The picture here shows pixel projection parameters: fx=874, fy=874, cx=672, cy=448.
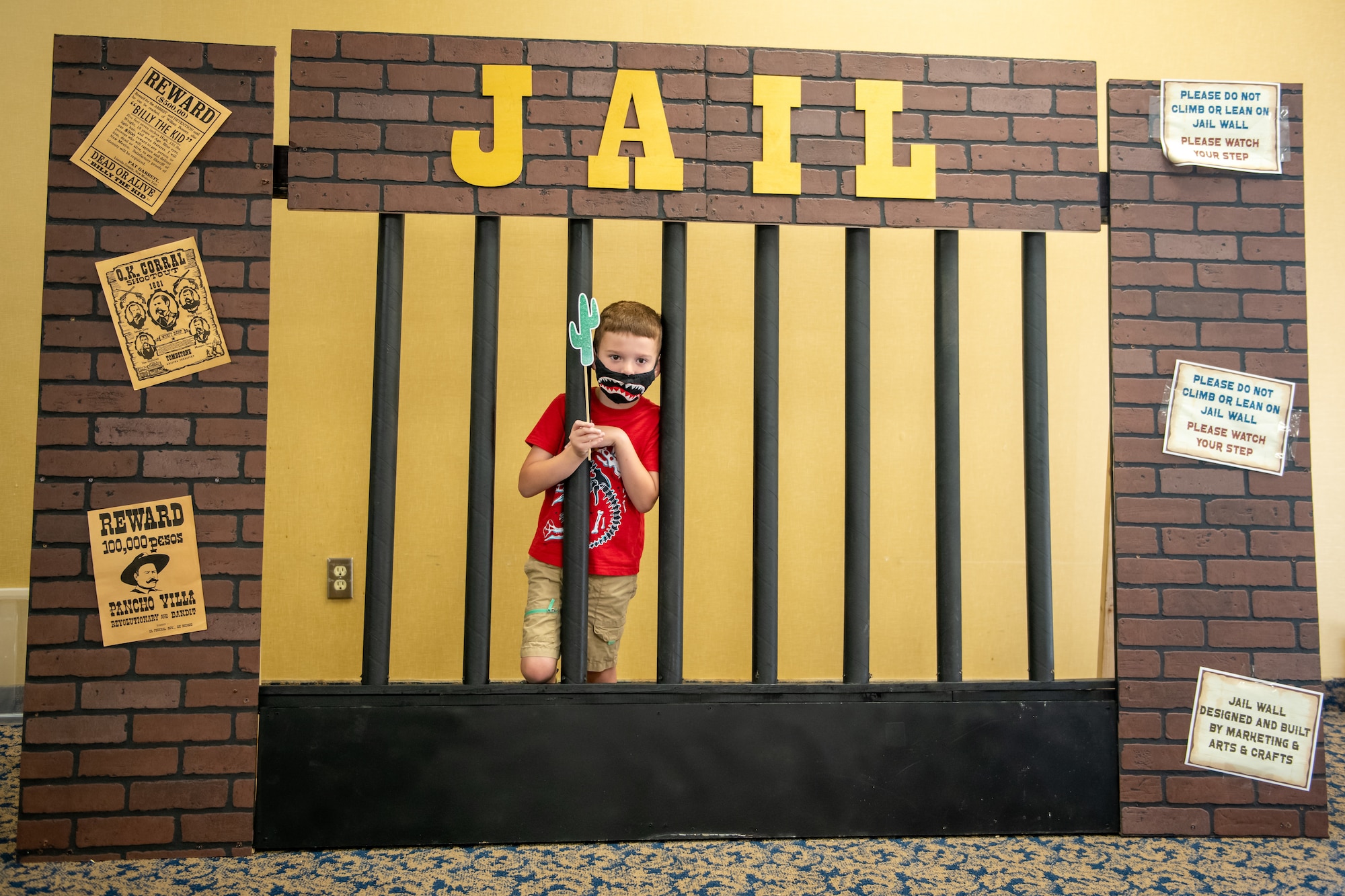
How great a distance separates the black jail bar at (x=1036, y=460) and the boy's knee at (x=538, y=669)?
3.43 ft

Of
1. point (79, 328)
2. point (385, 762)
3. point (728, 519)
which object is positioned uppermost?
point (79, 328)

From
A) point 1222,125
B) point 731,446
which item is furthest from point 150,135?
point 1222,125

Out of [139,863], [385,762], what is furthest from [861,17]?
[139,863]

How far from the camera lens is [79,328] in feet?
5.65

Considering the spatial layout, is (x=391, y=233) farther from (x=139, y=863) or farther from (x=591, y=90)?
(x=139, y=863)

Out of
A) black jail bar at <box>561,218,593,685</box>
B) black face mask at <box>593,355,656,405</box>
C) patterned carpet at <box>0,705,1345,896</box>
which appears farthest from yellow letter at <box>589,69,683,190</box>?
patterned carpet at <box>0,705,1345,896</box>

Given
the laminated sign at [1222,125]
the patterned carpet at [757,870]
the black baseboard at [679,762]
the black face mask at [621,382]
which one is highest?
the laminated sign at [1222,125]

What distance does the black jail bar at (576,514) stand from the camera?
182cm

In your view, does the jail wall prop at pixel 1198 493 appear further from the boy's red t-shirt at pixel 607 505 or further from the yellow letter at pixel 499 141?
the yellow letter at pixel 499 141

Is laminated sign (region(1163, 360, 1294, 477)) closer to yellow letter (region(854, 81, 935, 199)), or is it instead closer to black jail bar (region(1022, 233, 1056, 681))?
black jail bar (region(1022, 233, 1056, 681))

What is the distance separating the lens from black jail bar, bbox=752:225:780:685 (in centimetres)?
185

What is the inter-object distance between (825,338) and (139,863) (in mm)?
2359

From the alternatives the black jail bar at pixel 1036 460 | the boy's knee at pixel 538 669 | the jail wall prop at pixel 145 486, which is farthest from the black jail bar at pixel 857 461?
the jail wall prop at pixel 145 486

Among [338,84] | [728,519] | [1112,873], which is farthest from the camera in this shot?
[728,519]
